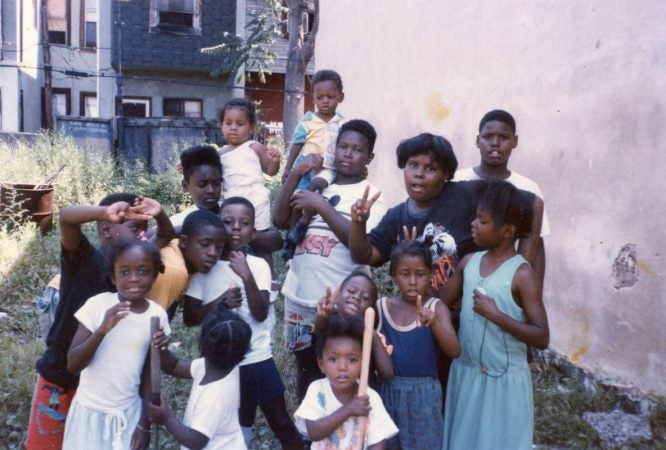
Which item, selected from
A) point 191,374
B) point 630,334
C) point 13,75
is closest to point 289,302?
point 191,374

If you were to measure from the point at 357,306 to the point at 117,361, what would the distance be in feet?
3.10

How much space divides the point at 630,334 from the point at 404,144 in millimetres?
2320

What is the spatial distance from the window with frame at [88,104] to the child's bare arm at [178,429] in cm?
1950

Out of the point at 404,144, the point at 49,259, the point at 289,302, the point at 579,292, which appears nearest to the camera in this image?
the point at 404,144

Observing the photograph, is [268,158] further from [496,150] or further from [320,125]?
[496,150]

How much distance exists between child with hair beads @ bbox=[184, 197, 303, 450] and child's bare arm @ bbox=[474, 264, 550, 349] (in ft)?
3.01

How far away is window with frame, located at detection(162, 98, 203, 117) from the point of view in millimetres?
19000

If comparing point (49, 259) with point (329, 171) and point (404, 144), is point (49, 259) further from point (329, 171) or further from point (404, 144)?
point (404, 144)

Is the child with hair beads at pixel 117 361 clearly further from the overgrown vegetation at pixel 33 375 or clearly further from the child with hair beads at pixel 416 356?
the overgrown vegetation at pixel 33 375

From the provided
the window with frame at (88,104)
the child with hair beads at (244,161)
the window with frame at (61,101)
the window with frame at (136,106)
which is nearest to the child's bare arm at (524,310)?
the child with hair beads at (244,161)

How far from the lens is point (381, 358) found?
8.25 ft

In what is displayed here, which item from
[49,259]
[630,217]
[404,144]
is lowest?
[49,259]

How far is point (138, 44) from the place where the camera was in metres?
18.2

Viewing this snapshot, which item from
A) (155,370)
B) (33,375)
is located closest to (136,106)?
(33,375)
